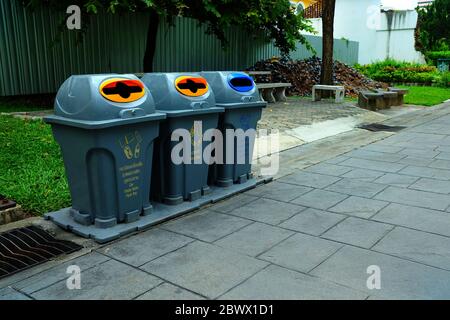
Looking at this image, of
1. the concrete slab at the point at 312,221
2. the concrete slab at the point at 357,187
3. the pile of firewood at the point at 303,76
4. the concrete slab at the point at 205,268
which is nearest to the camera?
the concrete slab at the point at 205,268

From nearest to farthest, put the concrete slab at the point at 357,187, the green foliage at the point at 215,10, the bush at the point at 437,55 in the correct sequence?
the concrete slab at the point at 357,187 < the green foliage at the point at 215,10 < the bush at the point at 437,55

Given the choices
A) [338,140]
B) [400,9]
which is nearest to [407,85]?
[400,9]

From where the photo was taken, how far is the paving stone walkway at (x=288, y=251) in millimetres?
2979

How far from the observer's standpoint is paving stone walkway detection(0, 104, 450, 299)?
2.98 metres

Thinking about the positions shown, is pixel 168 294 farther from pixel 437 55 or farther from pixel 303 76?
pixel 437 55

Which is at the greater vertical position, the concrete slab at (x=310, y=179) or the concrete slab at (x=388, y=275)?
the concrete slab at (x=310, y=179)

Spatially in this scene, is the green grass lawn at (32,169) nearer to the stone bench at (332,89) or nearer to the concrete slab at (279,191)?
the concrete slab at (279,191)

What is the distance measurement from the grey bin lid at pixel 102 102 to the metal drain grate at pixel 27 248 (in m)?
1.02

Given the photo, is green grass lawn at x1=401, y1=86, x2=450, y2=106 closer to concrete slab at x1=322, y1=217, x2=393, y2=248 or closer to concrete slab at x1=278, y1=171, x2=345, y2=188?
concrete slab at x1=278, y1=171, x2=345, y2=188

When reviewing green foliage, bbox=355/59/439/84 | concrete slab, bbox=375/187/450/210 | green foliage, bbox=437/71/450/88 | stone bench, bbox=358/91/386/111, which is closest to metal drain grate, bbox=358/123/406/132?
stone bench, bbox=358/91/386/111

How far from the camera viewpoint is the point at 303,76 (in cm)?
1661

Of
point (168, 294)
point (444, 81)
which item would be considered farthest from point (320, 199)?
point (444, 81)

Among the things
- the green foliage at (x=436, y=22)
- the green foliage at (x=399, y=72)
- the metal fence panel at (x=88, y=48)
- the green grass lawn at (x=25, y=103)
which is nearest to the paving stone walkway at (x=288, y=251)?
the green grass lawn at (x=25, y=103)
